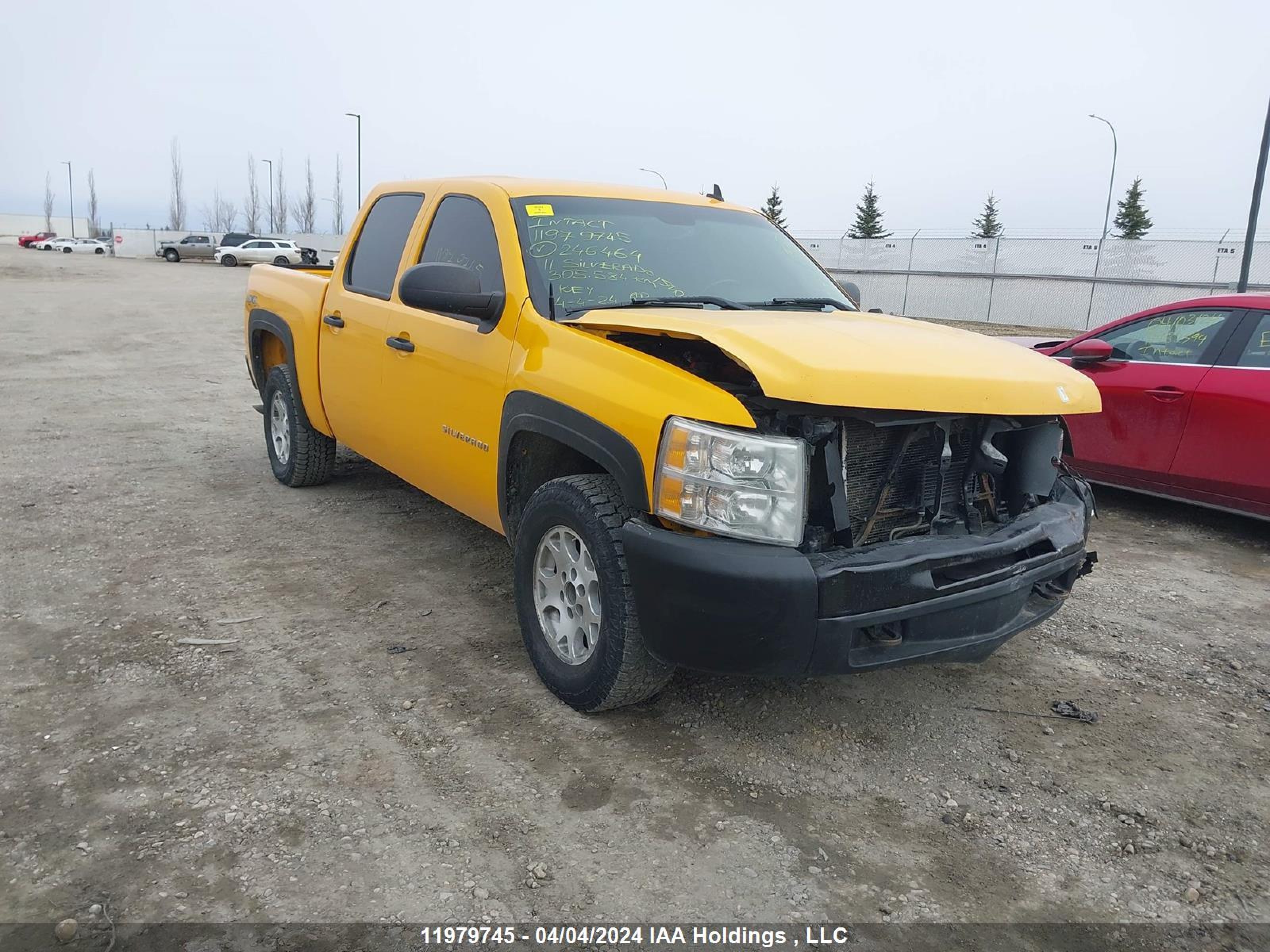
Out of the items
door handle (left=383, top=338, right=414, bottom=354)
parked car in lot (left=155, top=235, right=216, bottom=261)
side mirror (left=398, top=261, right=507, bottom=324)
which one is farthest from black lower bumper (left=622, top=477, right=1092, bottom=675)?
parked car in lot (left=155, top=235, right=216, bottom=261)

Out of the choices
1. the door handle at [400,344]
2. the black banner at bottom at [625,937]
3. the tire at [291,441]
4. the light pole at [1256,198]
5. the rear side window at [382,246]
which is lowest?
the black banner at bottom at [625,937]

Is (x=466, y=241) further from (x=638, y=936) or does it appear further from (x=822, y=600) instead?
(x=638, y=936)

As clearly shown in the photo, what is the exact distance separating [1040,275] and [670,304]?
101ft

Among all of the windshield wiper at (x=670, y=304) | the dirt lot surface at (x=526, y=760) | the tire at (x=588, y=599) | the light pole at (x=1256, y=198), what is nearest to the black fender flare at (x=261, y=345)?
the dirt lot surface at (x=526, y=760)

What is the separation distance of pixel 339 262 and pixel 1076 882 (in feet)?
15.5

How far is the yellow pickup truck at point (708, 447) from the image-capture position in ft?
9.39

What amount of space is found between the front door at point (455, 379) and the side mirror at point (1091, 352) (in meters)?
3.97

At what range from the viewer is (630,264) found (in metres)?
4.10

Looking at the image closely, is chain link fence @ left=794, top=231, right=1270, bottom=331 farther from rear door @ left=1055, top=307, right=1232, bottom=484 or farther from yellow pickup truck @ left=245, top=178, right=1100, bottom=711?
yellow pickup truck @ left=245, top=178, right=1100, bottom=711

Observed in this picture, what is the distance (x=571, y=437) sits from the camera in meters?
3.33

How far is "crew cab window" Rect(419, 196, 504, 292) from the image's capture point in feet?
13.5

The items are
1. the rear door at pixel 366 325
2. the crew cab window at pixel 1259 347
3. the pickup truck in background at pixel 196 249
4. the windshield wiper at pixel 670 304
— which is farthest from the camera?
the pickup truck in background at pixel 196 249

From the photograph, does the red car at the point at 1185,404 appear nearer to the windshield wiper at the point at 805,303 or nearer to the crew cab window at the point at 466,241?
the windshield wiper at the point at 805,303

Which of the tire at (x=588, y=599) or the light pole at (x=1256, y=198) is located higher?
the light pole at (x=1256, y=198)
